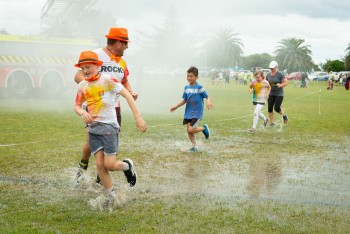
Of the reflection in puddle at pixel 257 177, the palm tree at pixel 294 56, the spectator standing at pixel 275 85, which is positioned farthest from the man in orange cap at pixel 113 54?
the palm tree at pixel 294 56

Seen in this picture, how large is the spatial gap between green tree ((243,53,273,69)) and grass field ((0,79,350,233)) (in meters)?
121

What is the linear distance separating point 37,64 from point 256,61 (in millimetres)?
114918

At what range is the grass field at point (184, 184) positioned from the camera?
4785 mm

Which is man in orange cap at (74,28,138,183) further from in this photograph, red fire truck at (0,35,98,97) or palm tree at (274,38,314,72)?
palm tree at (274,38,314,72)

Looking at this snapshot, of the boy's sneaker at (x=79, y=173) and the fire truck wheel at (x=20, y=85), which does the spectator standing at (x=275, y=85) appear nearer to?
the boy's sneaker at (x=79, y=173)

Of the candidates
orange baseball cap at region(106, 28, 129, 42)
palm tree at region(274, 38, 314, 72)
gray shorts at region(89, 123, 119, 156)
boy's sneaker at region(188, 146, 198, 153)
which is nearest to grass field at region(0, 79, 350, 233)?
boy's sneaker at region(188, 146, 198, 153)

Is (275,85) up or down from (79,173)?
up

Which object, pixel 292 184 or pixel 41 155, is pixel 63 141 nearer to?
pixel 41 155

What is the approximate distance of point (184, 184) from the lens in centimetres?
656

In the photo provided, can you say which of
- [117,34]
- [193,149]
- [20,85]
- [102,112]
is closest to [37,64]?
[20,85]

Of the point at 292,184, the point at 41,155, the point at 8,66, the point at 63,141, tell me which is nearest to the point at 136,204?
the point at 292,184

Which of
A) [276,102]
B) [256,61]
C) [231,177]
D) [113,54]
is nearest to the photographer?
Answer: [113,54]

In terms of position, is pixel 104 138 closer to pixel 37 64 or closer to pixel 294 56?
pixel 37 64

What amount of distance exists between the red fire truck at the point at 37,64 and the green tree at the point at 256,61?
109186 mm
